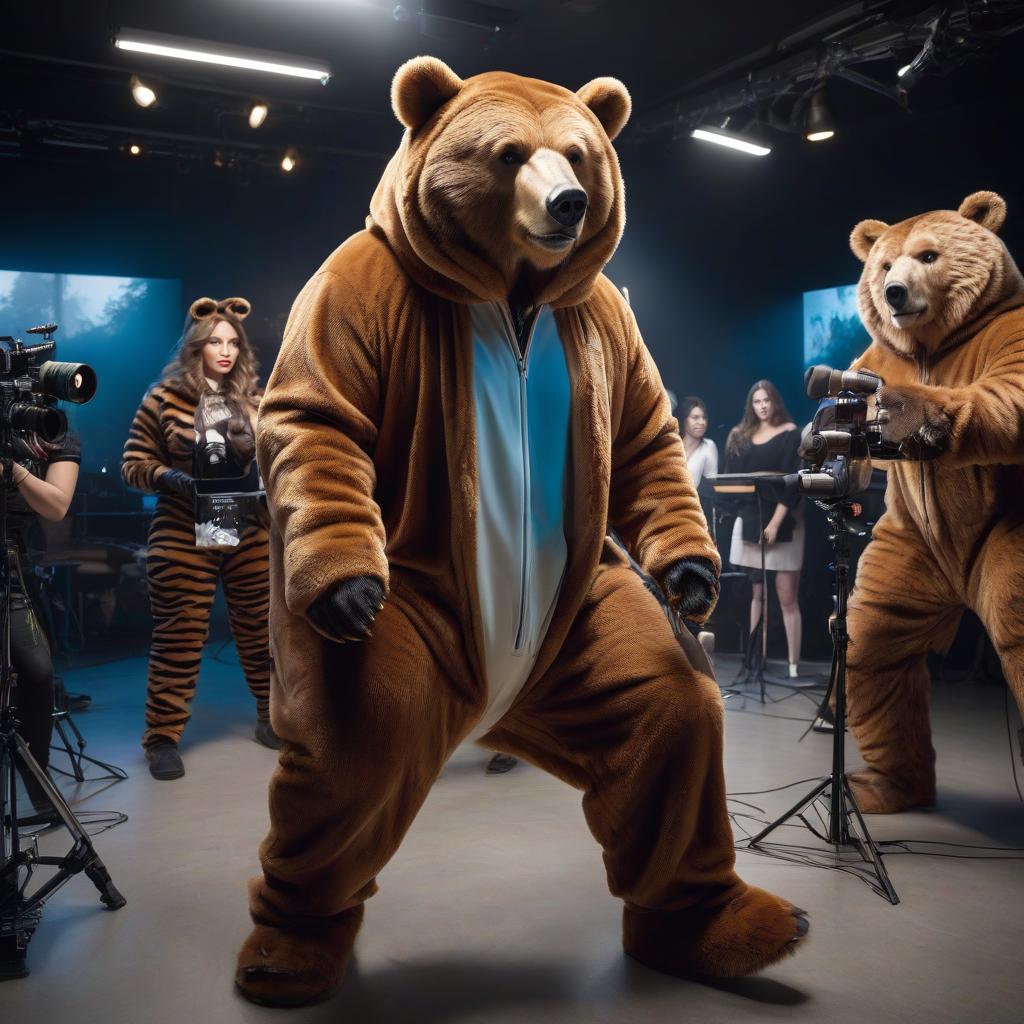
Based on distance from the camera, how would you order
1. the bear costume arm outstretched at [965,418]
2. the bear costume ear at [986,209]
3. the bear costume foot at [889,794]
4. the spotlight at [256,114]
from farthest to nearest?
the spotlight at [256,114] → the bear costume foot at [889,794] → the bear costume ear at [986,209] → the bear costume arm outstretched at [965,418]

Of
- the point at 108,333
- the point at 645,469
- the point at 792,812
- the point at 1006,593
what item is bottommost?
the point at 792,812

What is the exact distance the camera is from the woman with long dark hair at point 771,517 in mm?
5840

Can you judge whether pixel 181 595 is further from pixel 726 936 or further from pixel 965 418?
pixel 965 418

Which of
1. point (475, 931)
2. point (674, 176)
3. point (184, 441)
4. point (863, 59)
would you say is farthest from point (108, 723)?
point (674, 176)

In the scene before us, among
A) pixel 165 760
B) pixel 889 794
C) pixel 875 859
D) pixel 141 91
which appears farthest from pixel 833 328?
pixel 165 760

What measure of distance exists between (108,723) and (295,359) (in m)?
3.50

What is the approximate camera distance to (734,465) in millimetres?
6363

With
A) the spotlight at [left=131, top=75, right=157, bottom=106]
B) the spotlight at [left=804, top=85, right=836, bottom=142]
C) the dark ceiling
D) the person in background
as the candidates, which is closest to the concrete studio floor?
the person in background

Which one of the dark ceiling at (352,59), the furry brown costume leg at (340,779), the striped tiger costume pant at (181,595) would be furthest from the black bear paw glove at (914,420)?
the dark ceiling at (352,59)

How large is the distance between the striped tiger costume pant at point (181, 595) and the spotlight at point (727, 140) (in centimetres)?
482

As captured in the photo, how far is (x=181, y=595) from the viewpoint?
3.94 m

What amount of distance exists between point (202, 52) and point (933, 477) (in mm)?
4968

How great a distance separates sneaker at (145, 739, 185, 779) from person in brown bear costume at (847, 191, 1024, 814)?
96.4 inches

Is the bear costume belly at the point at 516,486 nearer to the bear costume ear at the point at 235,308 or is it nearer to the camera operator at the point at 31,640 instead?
the camera operator at the point at 31,640
